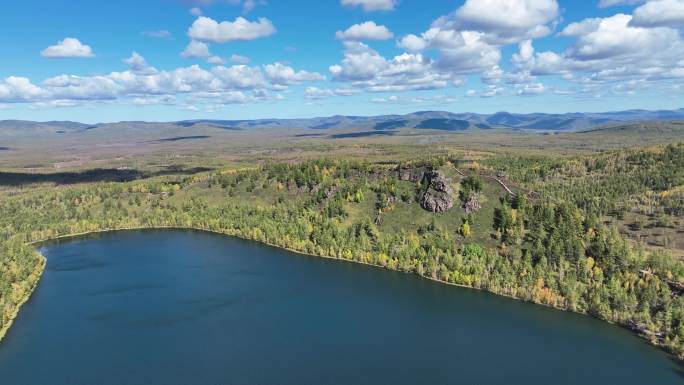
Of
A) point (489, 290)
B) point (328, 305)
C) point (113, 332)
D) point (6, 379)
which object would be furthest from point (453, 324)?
point (6, 379)

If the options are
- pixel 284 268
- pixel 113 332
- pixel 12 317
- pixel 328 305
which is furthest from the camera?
pixel 284 268

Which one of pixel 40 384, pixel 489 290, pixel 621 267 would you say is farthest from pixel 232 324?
pixel 621 267

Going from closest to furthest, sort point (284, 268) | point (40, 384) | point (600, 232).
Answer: point (40, 384), point (600, 232), point (284, 268)

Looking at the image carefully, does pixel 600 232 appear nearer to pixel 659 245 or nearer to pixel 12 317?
pixel 659 245

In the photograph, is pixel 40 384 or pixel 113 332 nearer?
pixel 40 384

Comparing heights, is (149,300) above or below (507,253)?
below

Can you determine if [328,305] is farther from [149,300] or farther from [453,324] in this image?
[149,300]
